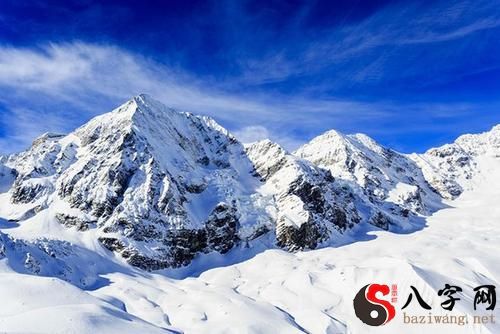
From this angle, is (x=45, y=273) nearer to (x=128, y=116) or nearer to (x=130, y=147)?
(x=130, y=147)

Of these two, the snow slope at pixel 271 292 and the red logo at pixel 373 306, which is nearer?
the snow slope at pixel 271 292

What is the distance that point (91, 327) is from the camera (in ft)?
108

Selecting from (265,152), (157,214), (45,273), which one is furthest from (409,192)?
(45,273)

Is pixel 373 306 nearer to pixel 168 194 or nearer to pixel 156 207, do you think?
pixel 156 207

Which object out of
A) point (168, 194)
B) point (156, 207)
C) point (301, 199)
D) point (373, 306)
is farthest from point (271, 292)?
point (301, 199)

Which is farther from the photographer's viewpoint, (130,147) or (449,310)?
(130,147)

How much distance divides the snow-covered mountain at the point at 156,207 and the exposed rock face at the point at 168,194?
36 cm

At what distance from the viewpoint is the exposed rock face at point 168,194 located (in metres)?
112

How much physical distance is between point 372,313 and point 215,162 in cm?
10936

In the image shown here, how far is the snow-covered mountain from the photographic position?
310ft

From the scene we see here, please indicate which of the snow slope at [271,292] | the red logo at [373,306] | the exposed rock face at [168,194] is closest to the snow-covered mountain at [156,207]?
the exposed rock face at [168,194]

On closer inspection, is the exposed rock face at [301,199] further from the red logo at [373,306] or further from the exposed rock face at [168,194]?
the red logo at [373,306]

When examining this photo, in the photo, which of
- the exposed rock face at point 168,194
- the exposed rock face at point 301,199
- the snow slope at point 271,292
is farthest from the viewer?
the exposed rock face at point 301,199

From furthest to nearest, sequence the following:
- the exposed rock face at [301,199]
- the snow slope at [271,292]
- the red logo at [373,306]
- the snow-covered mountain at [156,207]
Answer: the exposed rock face at [301,199], the snow-covered mountain at [156,207], the red logo at [373,306], the snow slope at [271,292]
